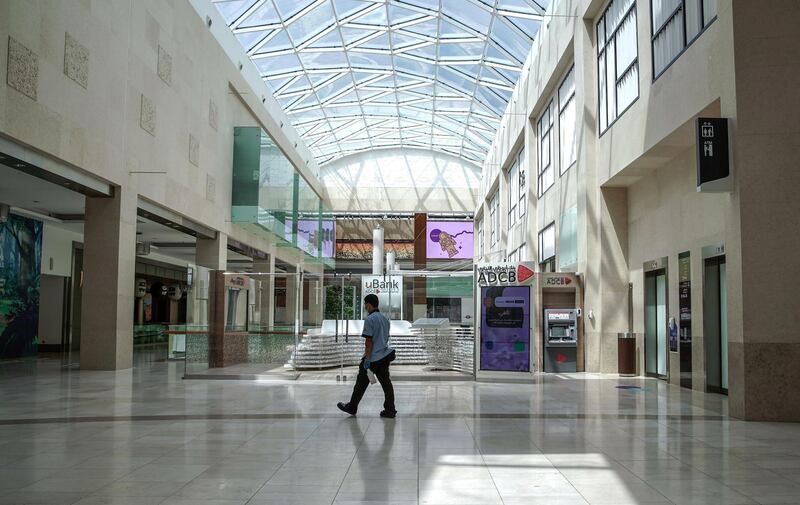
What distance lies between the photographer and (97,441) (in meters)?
7.95

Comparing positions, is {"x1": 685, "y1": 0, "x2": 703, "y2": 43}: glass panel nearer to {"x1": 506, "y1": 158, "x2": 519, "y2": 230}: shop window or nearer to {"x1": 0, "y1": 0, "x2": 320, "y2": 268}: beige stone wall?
{"x1": 0, "y1": 0, "x2": 320, "y2": 268}: beige stone wall

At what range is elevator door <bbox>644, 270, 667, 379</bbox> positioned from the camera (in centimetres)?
1706

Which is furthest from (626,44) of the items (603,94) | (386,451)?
(386,451)

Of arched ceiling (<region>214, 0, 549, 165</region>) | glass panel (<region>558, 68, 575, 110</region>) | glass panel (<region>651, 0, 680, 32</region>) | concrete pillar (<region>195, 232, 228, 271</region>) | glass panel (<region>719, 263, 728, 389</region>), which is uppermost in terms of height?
arched ceiling (<region>214, 0, 549, 165</region>)

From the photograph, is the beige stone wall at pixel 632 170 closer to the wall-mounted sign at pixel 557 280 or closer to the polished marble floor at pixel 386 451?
the wall-mounted sign at pixel 557 280

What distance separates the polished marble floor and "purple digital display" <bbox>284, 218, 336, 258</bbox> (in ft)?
68.0

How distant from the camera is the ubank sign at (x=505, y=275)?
59.7ft

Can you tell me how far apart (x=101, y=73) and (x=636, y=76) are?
12317 millimetres

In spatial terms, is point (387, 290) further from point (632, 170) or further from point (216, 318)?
point (632, 170)

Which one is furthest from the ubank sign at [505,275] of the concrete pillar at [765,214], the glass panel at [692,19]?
the concrete pillar at [765,214]

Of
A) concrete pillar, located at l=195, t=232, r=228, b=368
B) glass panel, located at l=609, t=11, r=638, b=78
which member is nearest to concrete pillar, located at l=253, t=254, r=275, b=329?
concrete pillar, located at l=195, t=232, r=228, b=368

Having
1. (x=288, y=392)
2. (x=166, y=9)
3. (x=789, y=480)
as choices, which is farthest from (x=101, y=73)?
(x=789, y=480)

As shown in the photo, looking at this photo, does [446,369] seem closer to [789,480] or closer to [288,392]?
[288,392]

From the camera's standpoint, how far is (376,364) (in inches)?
395
